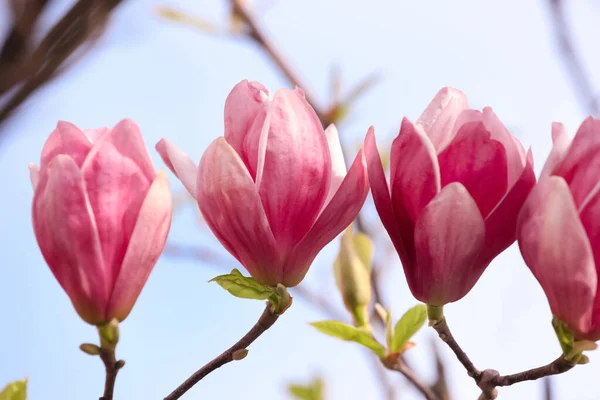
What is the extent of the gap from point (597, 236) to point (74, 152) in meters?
0.44

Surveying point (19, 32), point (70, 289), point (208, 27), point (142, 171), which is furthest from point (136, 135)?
point (208, 27)

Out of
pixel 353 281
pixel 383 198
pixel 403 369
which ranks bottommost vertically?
pixel 403 369

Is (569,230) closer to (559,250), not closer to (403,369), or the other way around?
(559,250)

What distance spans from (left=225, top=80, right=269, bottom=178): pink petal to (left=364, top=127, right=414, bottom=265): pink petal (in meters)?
0.10

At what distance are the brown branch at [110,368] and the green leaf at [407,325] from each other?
1.02 feet

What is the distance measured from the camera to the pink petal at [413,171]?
21.1 inches

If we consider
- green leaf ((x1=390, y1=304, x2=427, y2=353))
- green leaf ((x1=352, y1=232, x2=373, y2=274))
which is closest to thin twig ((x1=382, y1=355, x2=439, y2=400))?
green leaf ((x1=390, y1=304, x2=427, y2=353))

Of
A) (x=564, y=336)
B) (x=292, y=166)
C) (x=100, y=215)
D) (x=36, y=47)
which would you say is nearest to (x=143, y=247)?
(x=100, y=215)

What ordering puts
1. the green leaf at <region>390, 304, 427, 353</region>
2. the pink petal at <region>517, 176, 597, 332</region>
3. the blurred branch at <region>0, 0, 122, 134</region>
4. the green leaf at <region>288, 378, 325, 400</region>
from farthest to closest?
the green leaf at <region>288, 378, 325, 400</region> < the blurred branch at <region>0, 0, 122, 134</region> < the green leaf at <region>390, 304, 427, 353</region> < the pink petal at <region>517, 176, 597, 332</region>

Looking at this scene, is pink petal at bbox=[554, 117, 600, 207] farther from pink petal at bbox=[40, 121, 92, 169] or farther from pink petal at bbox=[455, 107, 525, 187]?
pink petal at bbox=[40, 121, 92, 169]

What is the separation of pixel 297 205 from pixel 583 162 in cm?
23

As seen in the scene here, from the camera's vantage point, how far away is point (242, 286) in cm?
60

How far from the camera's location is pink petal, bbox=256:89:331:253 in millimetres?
554

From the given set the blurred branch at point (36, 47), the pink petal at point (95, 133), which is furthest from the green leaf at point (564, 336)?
the blurred branch at point (36, 47)
